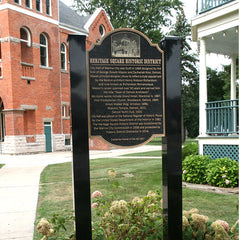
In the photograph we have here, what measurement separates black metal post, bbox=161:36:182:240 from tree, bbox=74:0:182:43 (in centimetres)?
2973

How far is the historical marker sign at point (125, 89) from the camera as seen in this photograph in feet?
11.1

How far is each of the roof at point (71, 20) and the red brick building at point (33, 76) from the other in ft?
0.32

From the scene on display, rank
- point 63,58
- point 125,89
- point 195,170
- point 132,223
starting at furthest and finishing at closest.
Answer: point 63,58, point 195,170, point 132,223, point 125,89

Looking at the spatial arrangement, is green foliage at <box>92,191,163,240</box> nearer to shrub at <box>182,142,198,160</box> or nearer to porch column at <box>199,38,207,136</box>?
porch column at <box>199,38,207,136</box>

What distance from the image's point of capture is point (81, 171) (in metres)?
3.27

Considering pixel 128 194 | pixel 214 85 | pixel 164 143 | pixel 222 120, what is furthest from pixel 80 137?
pixel 214 85

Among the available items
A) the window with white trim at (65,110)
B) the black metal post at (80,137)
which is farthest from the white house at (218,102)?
the window with white trim at (65,110)

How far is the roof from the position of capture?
24062mm

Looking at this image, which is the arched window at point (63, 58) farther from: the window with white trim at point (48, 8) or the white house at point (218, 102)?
the white house at point (218, 102)

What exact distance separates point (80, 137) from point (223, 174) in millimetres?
5022

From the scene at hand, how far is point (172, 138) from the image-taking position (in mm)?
3520

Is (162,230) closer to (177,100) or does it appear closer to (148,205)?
(148,205)

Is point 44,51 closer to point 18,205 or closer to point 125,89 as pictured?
point 18,205

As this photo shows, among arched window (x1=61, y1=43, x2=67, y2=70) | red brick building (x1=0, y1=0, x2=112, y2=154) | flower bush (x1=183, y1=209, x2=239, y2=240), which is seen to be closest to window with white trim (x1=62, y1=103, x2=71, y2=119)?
red brick building (x1=0, y1=0, x2=112, y2=154)
